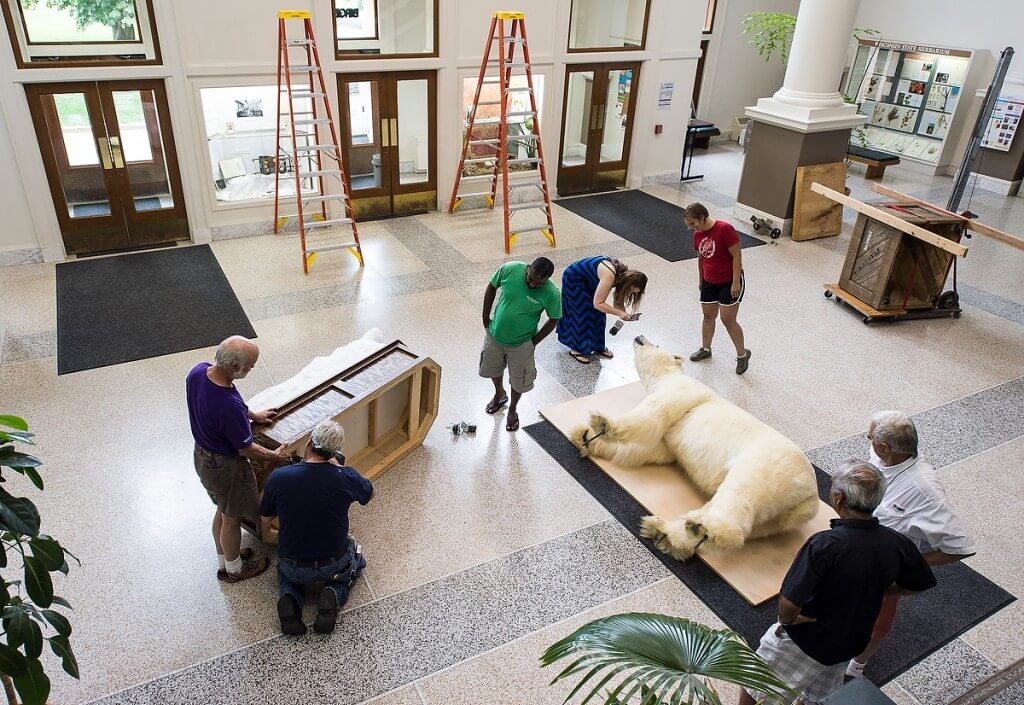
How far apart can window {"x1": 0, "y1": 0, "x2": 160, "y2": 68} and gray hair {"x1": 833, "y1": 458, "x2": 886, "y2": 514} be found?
8533mm

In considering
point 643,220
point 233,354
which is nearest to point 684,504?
point 233,354

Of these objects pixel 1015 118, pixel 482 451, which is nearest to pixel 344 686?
pixel 482 451

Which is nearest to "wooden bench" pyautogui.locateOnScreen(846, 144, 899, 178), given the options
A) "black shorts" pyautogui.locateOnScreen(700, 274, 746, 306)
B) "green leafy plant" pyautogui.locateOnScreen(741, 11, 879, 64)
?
"green leafy plant" pyautogui.locateOnScreen(741, 11, 879, 64)

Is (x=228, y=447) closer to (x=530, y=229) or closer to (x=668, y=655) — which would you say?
(x=668, y=655)

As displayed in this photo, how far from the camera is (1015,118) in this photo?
1216 cm

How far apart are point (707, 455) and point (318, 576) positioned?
264 cm

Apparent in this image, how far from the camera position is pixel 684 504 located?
501 centimetres

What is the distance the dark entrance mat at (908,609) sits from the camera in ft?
13.3

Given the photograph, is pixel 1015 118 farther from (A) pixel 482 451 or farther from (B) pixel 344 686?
(B) pixel 344 686

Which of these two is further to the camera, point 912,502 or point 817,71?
point 817,71

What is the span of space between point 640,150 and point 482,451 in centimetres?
790

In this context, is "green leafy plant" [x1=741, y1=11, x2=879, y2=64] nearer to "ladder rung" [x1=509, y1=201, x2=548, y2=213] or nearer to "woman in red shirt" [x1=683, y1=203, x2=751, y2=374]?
"ladder rung" [x1=509, y1=201, x2=548, y2=213]

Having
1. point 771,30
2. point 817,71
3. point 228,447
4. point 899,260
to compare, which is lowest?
point 899,260

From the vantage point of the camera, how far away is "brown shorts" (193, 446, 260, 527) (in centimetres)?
400
